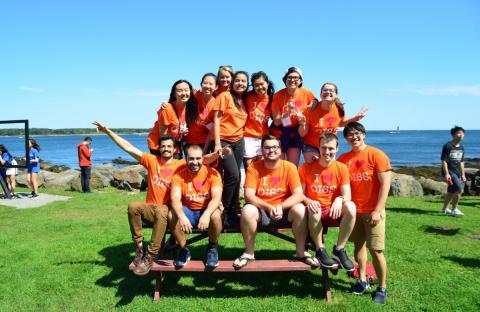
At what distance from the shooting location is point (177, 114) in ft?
19.6

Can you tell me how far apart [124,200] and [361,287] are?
9.67 meters

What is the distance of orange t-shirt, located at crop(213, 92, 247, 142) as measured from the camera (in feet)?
18.8

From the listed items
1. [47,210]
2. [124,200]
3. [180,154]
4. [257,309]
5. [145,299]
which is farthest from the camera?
[124,200]

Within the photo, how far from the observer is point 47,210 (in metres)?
11.1

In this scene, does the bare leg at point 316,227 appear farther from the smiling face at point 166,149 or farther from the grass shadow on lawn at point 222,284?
the smiling face at point 166,149

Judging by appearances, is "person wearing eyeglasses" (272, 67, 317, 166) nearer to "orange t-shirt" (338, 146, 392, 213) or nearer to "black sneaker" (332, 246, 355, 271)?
"orange t-shirt" (338, 146, 392, 213)

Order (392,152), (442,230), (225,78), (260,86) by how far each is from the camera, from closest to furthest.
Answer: (260,86) < (225,78) < (442,230) < (392,152)

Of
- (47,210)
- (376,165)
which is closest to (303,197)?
(376,165)

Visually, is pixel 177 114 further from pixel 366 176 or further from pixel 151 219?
pixel 366 176

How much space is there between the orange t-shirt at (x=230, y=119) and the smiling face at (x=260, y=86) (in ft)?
1.56

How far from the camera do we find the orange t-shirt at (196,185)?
5199mm

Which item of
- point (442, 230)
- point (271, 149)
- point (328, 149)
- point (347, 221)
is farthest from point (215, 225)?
point (442, 230)

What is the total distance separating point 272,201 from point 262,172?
1.40ft

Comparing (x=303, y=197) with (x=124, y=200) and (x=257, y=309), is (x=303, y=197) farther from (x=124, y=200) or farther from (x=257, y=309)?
(x=124, y=200)
